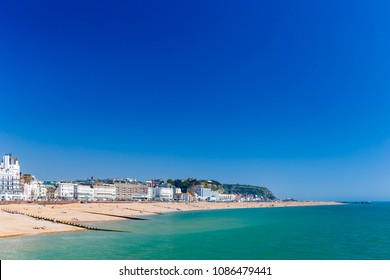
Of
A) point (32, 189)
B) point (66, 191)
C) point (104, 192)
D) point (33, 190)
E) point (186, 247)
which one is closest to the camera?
point (186, 247)

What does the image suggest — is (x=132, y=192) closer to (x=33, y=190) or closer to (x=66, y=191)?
(x=66, y=191)

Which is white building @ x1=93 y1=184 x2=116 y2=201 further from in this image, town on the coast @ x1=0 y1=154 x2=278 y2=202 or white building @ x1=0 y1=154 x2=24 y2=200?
white building @ x1=0 y1=154 x2=24 y2=200

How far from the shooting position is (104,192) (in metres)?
155

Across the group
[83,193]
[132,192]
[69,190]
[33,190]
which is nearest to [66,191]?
[69,190]

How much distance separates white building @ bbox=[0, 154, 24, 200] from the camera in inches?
4067

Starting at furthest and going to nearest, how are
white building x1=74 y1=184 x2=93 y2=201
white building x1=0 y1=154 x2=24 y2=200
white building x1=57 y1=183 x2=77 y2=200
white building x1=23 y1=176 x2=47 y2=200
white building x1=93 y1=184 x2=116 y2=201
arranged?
1. white building x1=93 y1=184 x2=116 y2=201
2. white building x1=74 y1=184 x2=93 y2=201
3. white building x1=57 y1=183 x2=77 y2=200
4. white building x1=23 y1=176 x2=47 y2=200
5. white building x1=0 y1=154 x2=24 y2=200

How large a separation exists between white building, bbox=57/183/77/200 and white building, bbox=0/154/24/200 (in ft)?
95.9

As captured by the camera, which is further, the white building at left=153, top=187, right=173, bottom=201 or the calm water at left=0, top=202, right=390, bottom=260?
the white building at left=153, top=187, right=173, bottom=201

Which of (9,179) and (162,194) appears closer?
(9,179)

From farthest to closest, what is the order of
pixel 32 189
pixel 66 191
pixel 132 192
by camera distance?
pixel 132 192
pixel 66 191
pixel 32 189

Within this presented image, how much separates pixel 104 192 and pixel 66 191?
19.0 meters

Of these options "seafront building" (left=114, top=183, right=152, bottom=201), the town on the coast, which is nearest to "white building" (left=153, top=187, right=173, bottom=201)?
the town on the coast

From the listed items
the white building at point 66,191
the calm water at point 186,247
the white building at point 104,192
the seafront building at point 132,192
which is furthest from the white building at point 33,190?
the calm water at point 186,247

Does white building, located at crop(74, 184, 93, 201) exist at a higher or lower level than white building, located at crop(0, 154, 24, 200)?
lower
